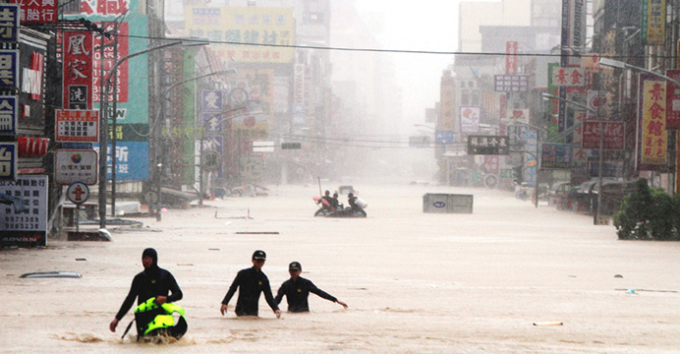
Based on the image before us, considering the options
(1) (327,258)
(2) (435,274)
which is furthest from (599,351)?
(1) (327,258)

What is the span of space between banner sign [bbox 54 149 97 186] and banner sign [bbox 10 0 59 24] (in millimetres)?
5060

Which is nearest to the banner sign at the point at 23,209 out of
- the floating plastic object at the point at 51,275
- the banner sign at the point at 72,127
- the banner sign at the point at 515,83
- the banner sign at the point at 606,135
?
the banner sign at the point at 72,127

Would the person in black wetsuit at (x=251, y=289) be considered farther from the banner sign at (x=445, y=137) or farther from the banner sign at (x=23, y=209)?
the banner sign at (x=445, y=137)

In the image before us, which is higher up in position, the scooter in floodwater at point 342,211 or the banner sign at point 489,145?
the banner sign at point 489,145

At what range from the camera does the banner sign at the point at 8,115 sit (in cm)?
2416

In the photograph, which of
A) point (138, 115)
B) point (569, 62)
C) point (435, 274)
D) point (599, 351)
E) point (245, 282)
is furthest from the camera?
point (569, 62)

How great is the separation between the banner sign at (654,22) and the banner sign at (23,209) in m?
32.6

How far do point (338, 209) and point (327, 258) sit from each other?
29503 millimetres

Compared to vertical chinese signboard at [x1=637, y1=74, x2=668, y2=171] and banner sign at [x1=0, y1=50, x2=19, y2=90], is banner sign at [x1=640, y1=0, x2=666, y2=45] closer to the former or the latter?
vertical chinese signboard at [x1=637, y1=74, x2=668, y2=171]

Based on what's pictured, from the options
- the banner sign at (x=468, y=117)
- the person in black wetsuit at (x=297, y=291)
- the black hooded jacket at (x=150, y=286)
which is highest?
the banner sign at (x=468, y=117)

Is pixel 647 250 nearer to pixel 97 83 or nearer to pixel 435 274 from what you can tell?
pixel 435 274

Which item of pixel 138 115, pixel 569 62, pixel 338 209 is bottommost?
pixel 338 209

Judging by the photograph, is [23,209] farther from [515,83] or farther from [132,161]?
[515,83]

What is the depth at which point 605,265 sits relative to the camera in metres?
25.2
